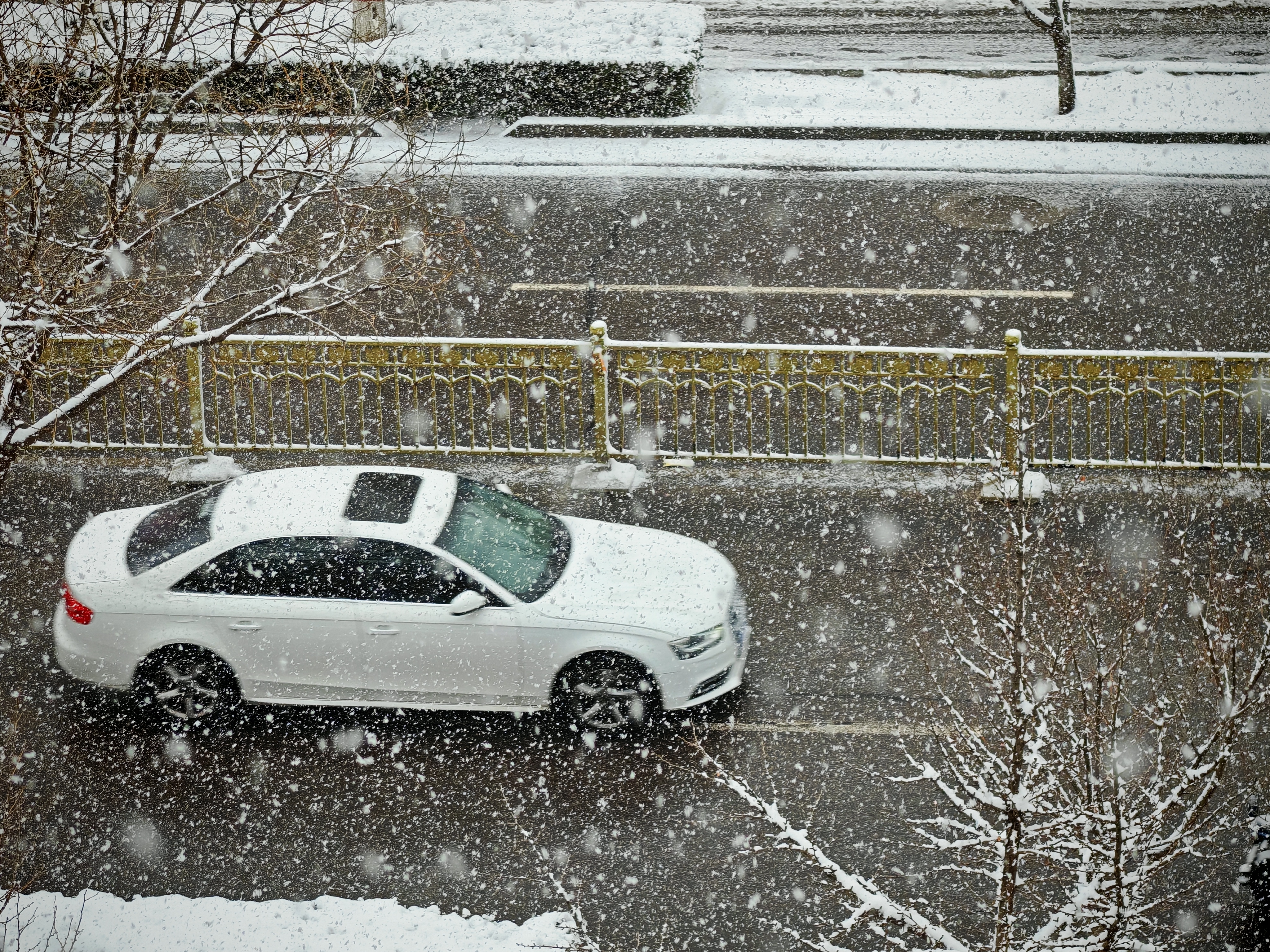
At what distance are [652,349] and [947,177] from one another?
8.13 meters

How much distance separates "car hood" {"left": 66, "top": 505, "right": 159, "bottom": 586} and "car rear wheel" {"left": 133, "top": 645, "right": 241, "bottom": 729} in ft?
1.99

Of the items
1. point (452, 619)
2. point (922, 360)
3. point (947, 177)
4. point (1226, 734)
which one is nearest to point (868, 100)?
point (947, 177)

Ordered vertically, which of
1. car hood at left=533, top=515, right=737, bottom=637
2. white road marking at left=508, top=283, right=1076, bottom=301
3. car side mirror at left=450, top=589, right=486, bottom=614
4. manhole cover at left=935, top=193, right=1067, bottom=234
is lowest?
car hood at left=533, top=515, right=737, bottom=637

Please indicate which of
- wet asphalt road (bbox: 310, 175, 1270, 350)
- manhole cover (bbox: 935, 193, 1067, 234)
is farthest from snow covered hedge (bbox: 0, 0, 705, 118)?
manhole cover (bbox: 935, 193, 1067, 234)

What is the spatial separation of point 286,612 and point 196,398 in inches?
157

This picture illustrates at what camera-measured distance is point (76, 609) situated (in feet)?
29.6

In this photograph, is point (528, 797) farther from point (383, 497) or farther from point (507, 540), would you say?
point (383, 497)

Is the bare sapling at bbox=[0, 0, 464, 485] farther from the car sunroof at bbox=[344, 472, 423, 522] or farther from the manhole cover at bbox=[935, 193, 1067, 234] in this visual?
the manhole cover at bbox=[935, 193, 1067, 234]

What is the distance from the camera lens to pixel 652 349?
11875 millimetres

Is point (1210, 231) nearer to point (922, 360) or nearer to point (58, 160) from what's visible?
point (922, 360)

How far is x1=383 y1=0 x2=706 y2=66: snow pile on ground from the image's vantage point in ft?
65.8

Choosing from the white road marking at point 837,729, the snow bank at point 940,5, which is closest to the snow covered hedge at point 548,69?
the snow bank at point 940,5

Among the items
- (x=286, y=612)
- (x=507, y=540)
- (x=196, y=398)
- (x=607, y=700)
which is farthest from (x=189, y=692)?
(x=196, y=398)

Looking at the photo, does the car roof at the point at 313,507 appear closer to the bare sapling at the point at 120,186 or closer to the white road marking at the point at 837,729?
the bare sapling at the point at 120,186
